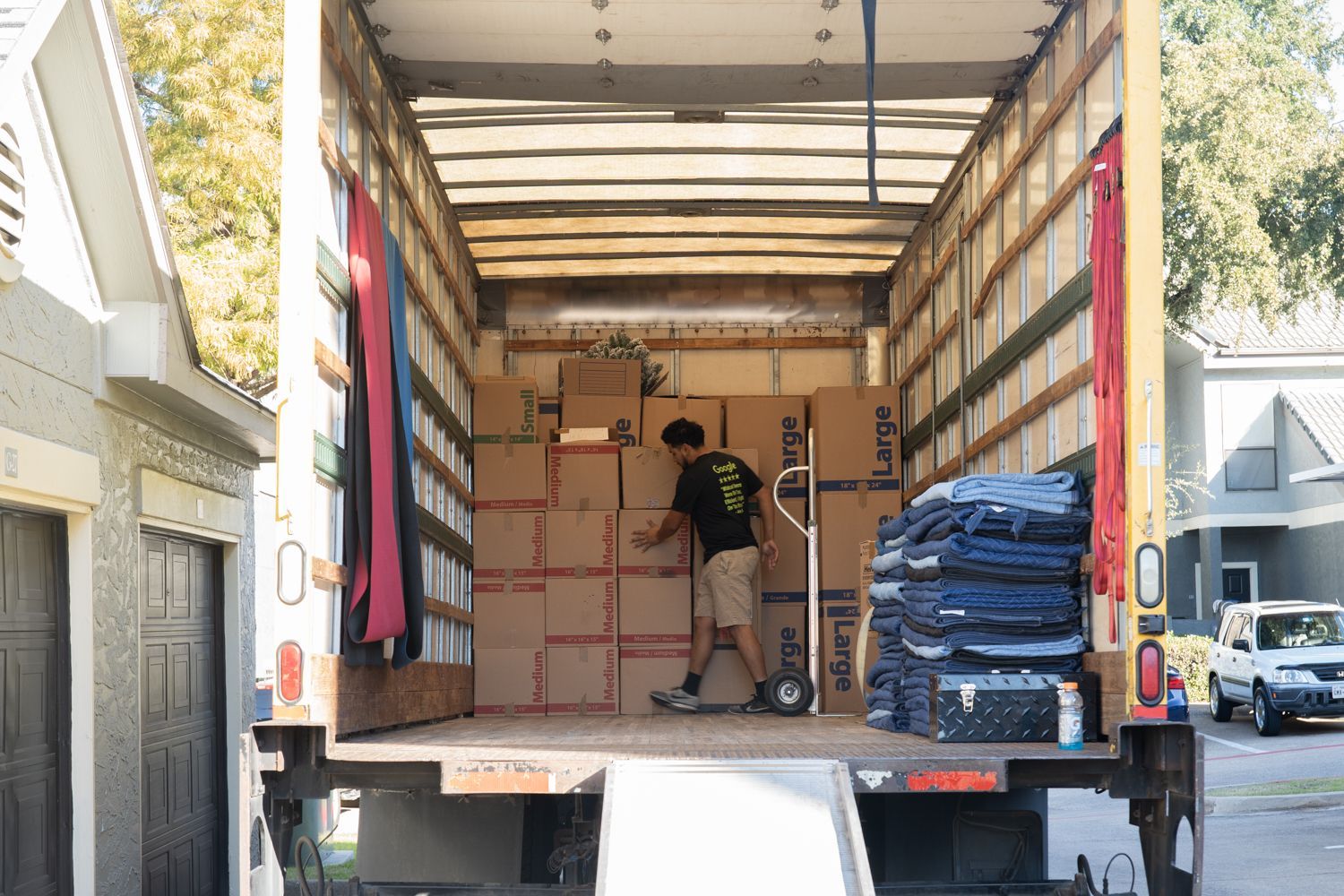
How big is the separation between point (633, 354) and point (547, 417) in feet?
2.55

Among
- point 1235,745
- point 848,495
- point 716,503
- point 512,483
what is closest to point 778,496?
point 848,495

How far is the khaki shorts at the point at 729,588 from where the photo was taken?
8.34 meters

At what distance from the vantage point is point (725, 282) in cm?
962

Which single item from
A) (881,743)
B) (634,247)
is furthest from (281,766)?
(634,247)

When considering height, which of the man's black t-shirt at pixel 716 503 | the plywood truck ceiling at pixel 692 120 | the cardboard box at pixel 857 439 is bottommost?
the man's black t-shirt at pixel 716 503

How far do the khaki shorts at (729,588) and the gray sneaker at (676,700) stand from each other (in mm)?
454

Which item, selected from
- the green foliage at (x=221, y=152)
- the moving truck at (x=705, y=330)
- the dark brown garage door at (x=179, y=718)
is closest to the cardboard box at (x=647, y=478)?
the moving truck at (x=705, y=330)

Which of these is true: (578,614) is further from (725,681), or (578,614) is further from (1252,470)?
(1252,470)

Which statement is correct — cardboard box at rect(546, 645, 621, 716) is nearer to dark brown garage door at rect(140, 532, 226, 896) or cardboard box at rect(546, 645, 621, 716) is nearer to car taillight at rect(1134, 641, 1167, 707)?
dark brown garage door at rect(140, 532, 226, 896)

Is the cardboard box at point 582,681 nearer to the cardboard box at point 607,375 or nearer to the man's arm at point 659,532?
the man's arm at point 659,532

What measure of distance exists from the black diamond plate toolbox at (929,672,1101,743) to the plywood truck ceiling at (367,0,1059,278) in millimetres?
2638

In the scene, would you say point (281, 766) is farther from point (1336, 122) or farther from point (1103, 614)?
point (1336, 122)

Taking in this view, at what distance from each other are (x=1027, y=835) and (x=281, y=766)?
2.54 m

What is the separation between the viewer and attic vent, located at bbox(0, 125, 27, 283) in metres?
5.65
